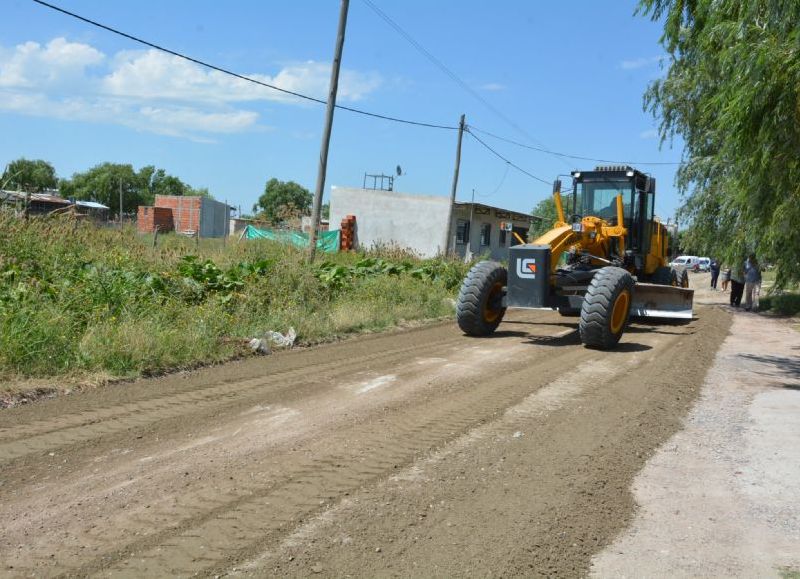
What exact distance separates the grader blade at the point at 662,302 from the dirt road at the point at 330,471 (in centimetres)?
555

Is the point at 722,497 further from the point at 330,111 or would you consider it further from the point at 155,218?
the point at 155,218

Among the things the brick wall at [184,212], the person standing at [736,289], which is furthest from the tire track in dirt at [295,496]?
the brick wall at [184,212]

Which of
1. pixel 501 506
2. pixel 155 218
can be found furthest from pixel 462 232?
pixel 501 506

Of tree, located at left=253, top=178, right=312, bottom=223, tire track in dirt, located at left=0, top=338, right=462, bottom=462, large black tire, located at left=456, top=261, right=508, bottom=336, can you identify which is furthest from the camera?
tree, located at left=253, top=178, right=312, bottom=223

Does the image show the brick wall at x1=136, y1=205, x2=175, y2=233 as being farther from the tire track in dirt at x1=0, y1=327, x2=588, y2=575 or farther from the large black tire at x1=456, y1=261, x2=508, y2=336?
the tire track in dirt at x1=0, y1=327, x2=588, y2=575

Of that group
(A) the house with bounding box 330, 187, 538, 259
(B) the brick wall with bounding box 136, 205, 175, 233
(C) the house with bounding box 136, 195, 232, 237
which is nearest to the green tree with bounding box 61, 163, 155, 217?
(C) the house with bounding box 136, 195, 232, 237

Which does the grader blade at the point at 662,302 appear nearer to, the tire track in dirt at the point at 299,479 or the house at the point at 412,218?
the tire track in dirt at the point at 299,479

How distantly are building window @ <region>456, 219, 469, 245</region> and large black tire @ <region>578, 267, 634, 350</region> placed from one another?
2787cm

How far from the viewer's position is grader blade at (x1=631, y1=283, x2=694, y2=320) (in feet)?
49.9

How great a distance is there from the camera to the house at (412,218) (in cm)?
3922

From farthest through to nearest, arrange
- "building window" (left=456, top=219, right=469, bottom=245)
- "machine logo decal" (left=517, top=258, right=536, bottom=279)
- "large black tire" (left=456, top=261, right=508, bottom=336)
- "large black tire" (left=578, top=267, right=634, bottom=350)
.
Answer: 1. "building window" (left=456, top=219, right=469, bottom=245)
2. "large black tire" (left=456, top=261, right=508, bottom=336)
3. "machine logo decal" (left=517, top=258, right=536, bottom=279)
4. "large black tire" (left=578, top=267, right=634, bottom=350)

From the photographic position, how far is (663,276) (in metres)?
17.6

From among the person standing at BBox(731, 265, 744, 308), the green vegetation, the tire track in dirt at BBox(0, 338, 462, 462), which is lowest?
the tire track in dirt at BBox(0, 338, 462, 462)

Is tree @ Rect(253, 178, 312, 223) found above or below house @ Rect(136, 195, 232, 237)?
above
